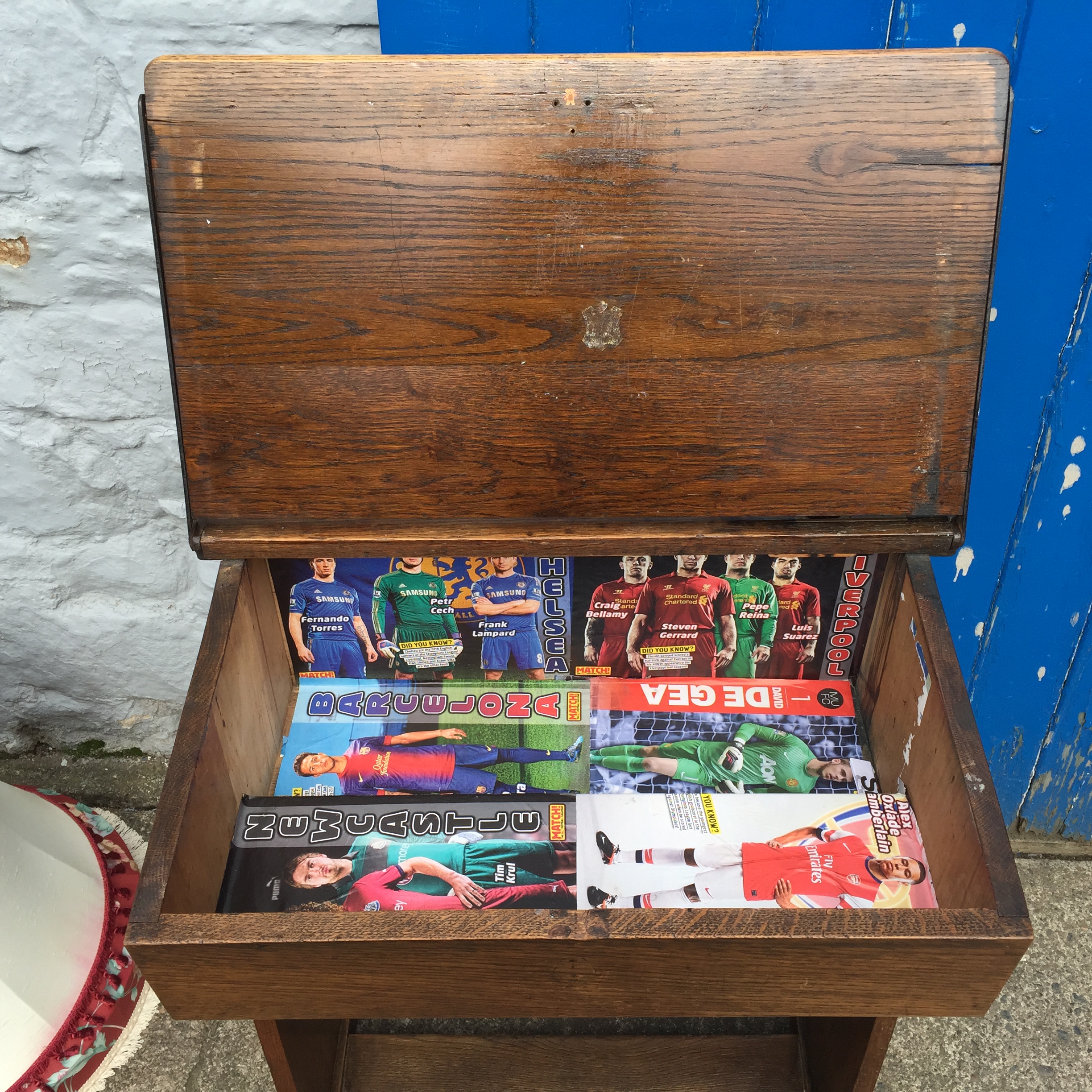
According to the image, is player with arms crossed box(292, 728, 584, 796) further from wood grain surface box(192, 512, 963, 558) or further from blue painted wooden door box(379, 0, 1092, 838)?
blue painted wooden door box(379, 0, 1092, 838)

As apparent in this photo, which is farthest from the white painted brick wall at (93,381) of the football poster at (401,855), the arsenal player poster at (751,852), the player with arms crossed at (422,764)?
the arsenal player poster at (751,852)

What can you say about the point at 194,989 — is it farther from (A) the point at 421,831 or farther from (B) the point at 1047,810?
(B) the point at 1047,810

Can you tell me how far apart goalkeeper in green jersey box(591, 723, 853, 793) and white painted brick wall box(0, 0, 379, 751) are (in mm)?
927

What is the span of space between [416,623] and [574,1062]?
76 centimetres

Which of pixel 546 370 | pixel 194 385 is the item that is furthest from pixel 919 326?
pixel 194 385

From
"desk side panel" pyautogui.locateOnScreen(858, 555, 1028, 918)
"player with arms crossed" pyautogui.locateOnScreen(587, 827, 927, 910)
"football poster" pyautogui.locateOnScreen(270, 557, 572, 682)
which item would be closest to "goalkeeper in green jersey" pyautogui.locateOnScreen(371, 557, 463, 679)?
"football poster" pyautogui.locateOnScreen(270, 557, 572, 682)

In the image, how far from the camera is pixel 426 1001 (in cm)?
89

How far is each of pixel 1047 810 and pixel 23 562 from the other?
2054 millimetres

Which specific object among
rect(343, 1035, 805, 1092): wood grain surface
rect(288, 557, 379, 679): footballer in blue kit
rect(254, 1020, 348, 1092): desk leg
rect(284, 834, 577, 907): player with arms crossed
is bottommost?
rect(343, 1035, 805, 1092): wood grain surface

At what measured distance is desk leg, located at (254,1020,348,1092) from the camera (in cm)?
112

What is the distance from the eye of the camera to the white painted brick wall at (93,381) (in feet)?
4.17

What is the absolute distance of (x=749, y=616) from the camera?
1310mm

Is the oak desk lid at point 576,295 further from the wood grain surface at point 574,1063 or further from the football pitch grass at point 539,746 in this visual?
the wood grain surface at point 574,1063

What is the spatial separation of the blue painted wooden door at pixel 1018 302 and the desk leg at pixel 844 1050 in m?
0.70
